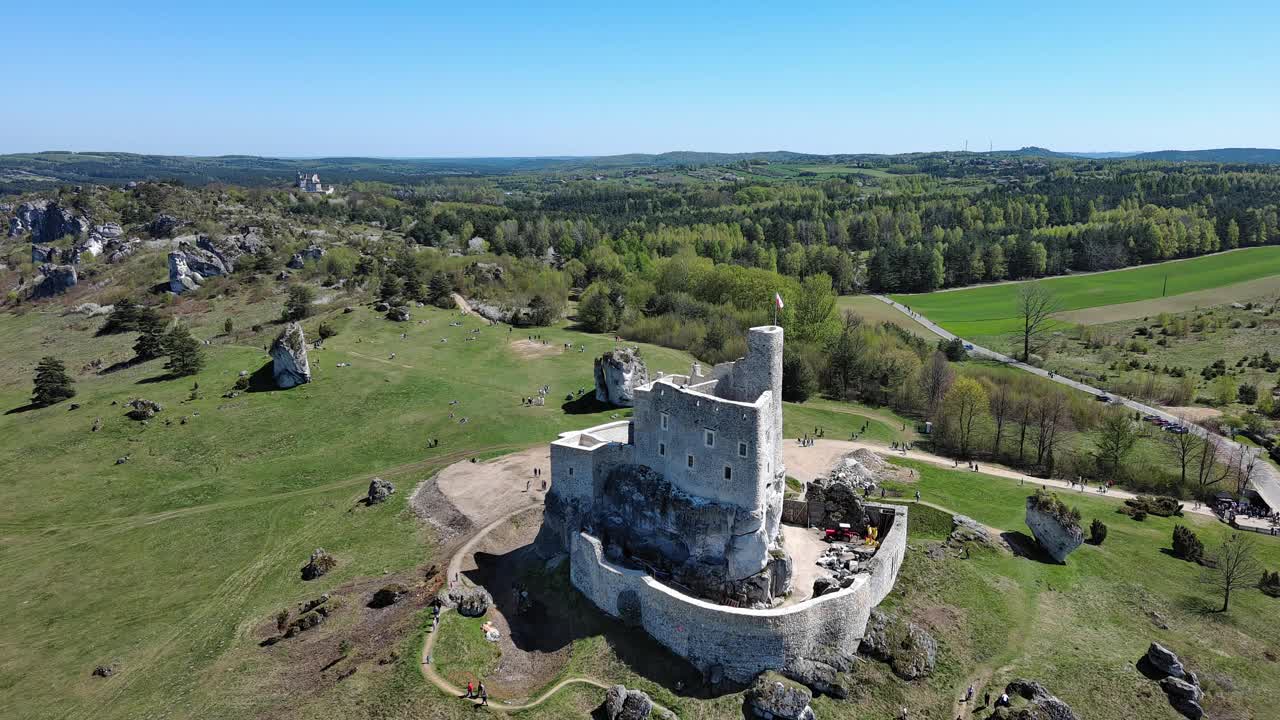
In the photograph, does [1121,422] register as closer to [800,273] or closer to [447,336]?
[447,336]

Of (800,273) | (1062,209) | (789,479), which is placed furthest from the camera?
(1062,209)

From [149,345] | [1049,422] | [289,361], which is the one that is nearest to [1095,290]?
[1049,422]

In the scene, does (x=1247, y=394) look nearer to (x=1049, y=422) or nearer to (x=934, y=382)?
(x=1049, y=422)

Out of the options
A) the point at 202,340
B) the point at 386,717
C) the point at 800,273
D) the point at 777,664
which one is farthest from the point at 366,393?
the point at 800,273

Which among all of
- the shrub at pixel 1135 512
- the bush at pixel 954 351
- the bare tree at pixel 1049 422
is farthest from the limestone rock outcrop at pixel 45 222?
the shrub at pixel 1135 512

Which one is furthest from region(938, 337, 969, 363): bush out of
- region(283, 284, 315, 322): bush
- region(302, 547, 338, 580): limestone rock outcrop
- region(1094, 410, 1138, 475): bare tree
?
region(283, 284, 315, 322): bush

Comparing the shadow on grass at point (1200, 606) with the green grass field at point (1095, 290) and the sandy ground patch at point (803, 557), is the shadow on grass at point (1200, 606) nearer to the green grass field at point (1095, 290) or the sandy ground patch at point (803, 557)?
the sandy ground patch at point (803, 557)
